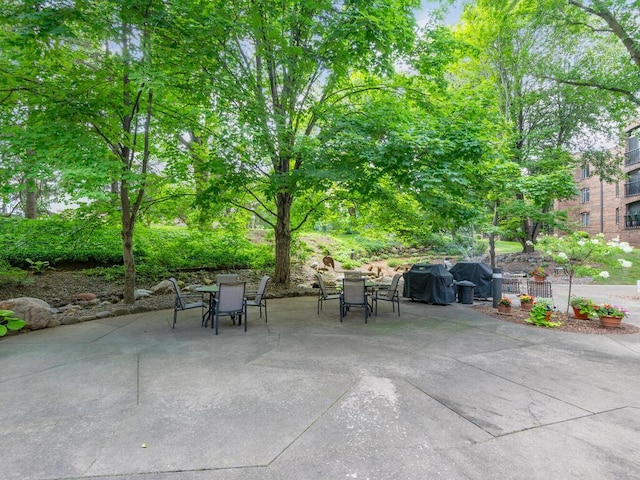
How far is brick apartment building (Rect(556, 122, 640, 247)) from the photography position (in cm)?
2267

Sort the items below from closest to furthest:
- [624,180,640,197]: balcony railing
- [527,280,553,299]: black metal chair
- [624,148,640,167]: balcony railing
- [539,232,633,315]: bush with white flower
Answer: [539,232,633,315]: bush with white flower
[527,280,553,299]: black metal chair
[624,180,640,197]: balcony railing
[624,148,640,167]: balcony railing

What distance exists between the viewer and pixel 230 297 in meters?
5.92

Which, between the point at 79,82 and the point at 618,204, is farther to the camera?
the point at 618,204

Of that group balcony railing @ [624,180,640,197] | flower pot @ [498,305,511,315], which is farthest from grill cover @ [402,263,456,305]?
balcony railing @ [624,180,640,197]

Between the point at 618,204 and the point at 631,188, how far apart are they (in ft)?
4.64

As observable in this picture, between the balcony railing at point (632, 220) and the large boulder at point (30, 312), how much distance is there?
30.4 metres

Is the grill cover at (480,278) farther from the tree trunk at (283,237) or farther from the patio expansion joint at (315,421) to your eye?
the patio expansion joint at (315,421)

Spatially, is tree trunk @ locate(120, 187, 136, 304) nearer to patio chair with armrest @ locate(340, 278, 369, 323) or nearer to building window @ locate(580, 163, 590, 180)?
patio chair with armrest @ locate(340, 278, 369, 323)

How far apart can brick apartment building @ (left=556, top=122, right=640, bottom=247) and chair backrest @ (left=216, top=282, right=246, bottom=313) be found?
75.3 ft

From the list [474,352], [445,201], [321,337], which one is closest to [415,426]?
[474,352]

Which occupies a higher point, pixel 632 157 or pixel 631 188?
pixel 632 157

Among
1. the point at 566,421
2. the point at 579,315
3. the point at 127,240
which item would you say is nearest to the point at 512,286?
the point at 579,315

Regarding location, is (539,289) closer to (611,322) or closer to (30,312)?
(611,322)

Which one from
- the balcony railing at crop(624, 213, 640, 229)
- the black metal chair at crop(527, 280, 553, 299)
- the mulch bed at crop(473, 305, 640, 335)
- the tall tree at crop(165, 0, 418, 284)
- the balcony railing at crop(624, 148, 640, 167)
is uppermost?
the balcony railing at crop(624, 148, 640, 167)
